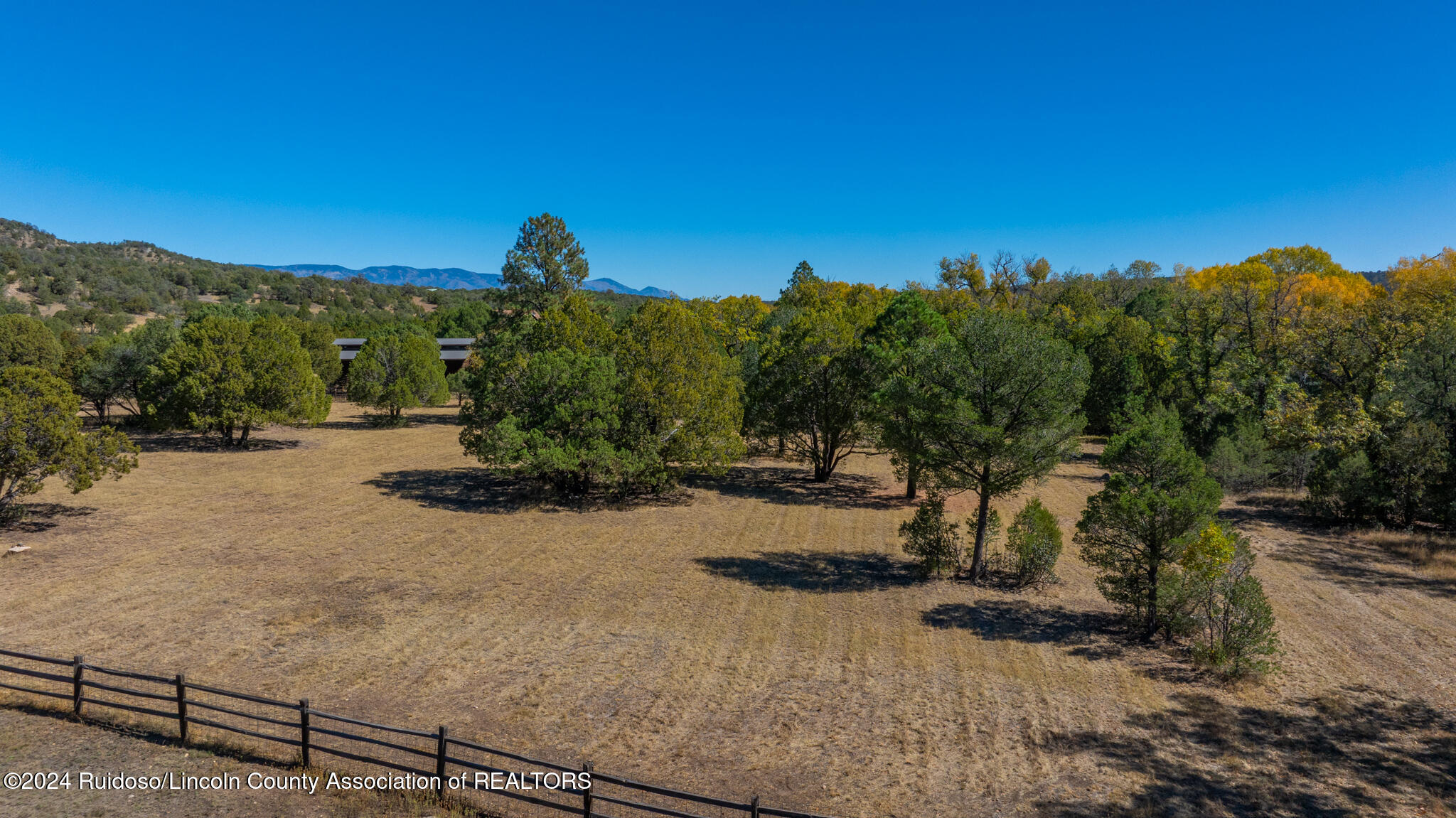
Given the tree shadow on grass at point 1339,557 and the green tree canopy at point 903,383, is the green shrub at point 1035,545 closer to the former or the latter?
the green tree canopy at point 903,383

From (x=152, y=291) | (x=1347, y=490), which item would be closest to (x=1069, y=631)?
(x=1347, y=490)

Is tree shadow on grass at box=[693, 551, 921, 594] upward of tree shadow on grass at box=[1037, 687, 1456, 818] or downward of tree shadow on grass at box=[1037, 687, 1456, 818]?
upward

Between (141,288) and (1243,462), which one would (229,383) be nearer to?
(1243,462)

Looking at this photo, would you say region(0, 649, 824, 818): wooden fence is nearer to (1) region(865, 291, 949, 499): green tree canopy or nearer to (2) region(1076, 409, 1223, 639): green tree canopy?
(2) region(1076, 409, 1223, 639): green tree canopy

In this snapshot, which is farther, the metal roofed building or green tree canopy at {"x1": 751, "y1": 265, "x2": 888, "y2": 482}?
the metal roofed building

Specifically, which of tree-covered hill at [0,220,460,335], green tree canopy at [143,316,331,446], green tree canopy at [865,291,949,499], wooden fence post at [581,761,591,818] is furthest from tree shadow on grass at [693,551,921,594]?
tree-covered hill at [0,220,460,335]

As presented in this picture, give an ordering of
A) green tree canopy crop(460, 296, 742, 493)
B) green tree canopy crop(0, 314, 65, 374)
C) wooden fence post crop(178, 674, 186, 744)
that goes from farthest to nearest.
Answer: green tree canopy crop(0, 314, 65, 374)
green tree canopy crop(460, 296, 742, 493)
wooden fence post crop(178, 674, 186, 744)

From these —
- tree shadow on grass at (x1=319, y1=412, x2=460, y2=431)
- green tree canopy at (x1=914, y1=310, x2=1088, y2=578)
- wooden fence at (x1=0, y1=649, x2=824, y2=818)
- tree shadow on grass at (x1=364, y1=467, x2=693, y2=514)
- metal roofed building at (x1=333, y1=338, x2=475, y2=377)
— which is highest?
metal roofed building at (x1=333, y1=338, x2=475, y2=377)
